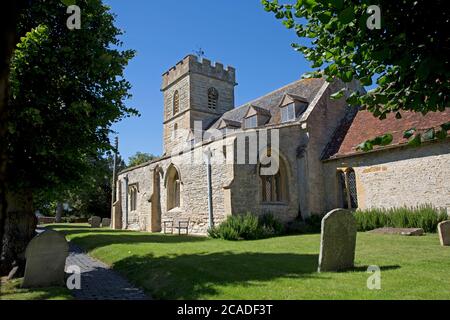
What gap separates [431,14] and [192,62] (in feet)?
94.7

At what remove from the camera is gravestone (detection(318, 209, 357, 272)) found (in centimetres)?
677

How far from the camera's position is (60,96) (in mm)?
8016

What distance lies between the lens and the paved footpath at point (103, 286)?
20.3ft

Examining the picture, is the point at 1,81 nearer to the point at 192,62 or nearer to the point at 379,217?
the point at 379,217

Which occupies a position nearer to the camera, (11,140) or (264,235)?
(11,140)

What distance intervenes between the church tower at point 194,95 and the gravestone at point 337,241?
2379 centimetres

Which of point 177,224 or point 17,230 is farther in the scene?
point 177,224

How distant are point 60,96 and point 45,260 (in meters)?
3.89

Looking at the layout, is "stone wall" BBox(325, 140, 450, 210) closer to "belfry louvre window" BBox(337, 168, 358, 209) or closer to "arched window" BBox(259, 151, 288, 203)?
"belfry louvre window" BBox(337, 168, 358, 209)

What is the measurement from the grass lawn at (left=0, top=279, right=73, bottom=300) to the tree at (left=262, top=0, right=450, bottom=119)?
244 inches

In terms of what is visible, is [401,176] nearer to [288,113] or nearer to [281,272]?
[288,113]

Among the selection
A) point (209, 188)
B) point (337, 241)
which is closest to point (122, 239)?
point (209, 188)

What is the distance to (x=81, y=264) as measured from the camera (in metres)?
9.98
